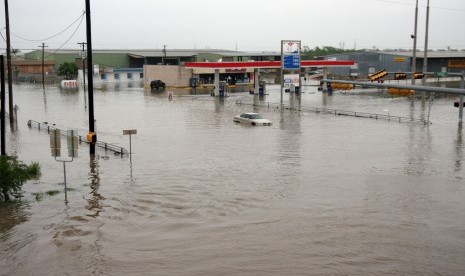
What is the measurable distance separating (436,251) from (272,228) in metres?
4.01

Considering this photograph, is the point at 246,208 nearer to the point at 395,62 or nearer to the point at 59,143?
the point at 59,143

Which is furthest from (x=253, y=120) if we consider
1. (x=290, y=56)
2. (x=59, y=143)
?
(x=59, y=143)

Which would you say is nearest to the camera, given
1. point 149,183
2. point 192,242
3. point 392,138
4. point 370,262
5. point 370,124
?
point 370,262

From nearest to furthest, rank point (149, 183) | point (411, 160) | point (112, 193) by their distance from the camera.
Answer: point (112, 193) → point (149, 183) → point (411, 160)

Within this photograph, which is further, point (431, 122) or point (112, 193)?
point (431, 122)

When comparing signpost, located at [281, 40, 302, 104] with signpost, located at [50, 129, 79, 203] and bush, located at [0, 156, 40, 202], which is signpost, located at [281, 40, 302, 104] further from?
bush, located at [0, 156, 40, 202]

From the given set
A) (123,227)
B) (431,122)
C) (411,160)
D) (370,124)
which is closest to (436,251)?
(123,227)

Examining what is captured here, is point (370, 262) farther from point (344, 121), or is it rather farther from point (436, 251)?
point (344, 121)

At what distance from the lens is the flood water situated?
1141cm

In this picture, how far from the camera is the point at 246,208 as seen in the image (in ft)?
50.6

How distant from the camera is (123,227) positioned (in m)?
13.7

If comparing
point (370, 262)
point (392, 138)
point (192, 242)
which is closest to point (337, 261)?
point (370, 262)

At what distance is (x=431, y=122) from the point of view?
37.9 m

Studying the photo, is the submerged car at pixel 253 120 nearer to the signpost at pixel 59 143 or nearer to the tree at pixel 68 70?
the signpost at pixel 59 143
